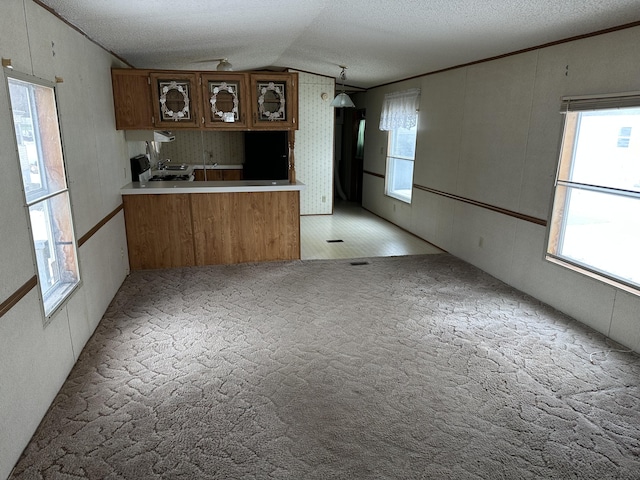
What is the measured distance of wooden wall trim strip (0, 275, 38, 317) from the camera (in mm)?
1876

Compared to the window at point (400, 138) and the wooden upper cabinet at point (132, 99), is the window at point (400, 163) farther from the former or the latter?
the wooden upper cabinet at point (132, 99)

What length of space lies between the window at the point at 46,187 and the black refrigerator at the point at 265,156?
16.2 ft

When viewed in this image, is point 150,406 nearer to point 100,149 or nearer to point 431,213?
point 100,149

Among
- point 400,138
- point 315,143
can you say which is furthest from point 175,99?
point 400,138

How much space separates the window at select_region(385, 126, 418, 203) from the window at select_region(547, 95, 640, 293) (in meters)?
3.08

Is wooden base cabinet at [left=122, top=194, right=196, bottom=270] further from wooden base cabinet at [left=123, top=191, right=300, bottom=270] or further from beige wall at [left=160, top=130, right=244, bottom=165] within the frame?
beige wall at [left=160, top=130, right=244, bottom=165]

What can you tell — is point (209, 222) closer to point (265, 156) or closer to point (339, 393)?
point (339, 393)

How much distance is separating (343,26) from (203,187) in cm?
217

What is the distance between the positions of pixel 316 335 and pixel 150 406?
127 centimetres

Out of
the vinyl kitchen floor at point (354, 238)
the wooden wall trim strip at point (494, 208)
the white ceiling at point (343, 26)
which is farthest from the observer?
the vinyl kitchen floor at point (354, 238)

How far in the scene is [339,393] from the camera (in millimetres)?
2518

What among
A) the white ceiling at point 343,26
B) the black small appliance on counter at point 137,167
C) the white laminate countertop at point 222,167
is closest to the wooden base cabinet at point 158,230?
the black small appliance on counter at point 137,167

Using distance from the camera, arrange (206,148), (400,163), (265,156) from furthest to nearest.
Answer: (206,148) → (265,156) → (400,163)

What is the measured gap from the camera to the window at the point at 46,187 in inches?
92.5
